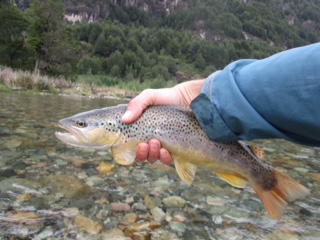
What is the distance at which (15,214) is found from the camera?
280 cm

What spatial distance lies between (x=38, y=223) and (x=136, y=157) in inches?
40.6

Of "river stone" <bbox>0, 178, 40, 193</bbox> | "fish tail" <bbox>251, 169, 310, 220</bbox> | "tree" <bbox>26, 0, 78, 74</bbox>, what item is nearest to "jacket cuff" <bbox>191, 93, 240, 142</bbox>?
"fish tail" <bbox>251, 169, 310, 220</bbox>

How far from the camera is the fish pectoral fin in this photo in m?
2.57

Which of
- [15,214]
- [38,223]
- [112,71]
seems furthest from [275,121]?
[112,71]

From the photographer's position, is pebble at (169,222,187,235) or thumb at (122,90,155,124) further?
pebble at (169,222,187,235)

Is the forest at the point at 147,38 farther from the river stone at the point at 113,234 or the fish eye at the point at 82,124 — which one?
the river stone at the point at 113,234

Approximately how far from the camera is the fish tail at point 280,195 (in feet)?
7.67

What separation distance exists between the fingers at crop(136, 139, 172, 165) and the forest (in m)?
27.0

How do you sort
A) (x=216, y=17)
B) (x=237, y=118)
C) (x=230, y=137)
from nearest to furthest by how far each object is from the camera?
1. (x=237, y=118)
2. (x=230, y=137)
3. (x=216, y=17)

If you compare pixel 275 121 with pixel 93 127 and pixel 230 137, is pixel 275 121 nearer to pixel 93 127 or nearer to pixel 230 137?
pixel 230 137

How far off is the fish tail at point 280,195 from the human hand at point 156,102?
2.78ft

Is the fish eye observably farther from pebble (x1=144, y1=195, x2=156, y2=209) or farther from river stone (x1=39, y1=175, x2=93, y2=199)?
pebble (x1=144, y1=195, x2=156, y2=209)

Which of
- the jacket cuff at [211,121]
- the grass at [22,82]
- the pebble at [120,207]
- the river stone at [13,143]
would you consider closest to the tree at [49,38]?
the grass at [22,82]

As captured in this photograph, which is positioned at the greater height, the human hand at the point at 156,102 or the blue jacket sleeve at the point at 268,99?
the blue jacket sleeve at the point at 268,99
